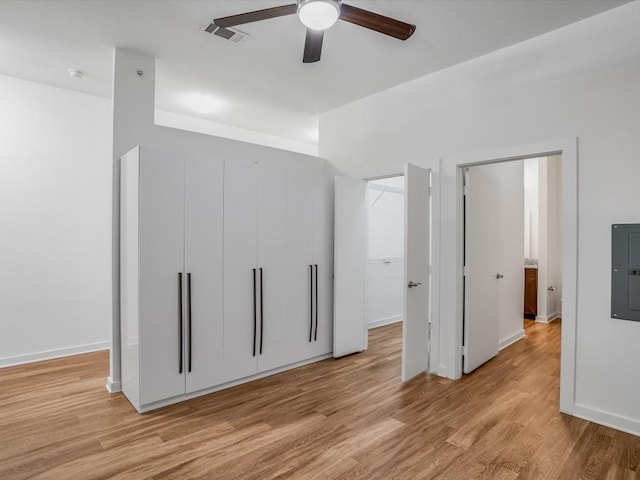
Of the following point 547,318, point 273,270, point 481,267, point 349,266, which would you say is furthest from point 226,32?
point 547,318

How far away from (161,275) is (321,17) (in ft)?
7.01

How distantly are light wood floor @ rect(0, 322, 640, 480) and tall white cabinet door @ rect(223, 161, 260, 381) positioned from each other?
293mm

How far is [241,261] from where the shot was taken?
11.1 ft

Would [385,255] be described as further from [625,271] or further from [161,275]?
[161,275]

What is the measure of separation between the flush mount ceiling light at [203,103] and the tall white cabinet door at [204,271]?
1.62 metres

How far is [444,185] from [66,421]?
3.70 metres

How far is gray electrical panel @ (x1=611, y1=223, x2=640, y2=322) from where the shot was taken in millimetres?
2534

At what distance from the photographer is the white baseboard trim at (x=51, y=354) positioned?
383 centimetres

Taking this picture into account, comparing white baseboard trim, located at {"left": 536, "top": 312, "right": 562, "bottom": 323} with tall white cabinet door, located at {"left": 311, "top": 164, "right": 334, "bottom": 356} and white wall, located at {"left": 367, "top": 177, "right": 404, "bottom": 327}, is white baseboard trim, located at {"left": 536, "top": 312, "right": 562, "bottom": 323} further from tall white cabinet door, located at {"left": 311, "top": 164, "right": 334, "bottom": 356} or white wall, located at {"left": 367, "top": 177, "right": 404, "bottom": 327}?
tall white cabinet door, located at {"left": 311, "top": 164, "right": 334, "bottom": 356}

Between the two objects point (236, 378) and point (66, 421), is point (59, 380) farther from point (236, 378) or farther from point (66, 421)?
point (236, 378)

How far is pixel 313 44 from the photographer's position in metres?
2.42

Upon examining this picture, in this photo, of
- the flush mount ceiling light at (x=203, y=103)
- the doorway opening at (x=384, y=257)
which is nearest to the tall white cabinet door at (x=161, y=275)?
the flush mount ceiling light at (x=203, y=103)

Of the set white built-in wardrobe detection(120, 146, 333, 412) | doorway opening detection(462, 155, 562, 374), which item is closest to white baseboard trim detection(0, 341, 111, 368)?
white built-in wardrobe detection(120, 146, 333, 412)

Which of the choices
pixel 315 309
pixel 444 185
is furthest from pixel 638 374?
pixel 315 309
